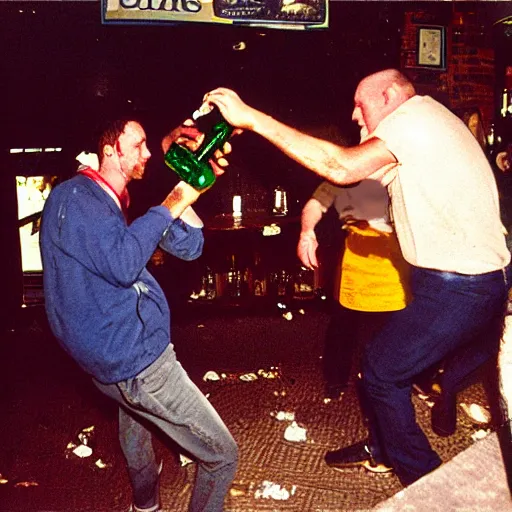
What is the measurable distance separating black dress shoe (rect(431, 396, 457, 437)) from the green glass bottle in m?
2.80

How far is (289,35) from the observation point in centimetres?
683

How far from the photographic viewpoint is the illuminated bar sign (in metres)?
4.49

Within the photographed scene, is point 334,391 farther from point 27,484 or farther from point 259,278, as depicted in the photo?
point 259,278

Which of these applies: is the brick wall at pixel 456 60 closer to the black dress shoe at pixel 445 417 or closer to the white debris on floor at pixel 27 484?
the black dress shoe at pixel 445 417

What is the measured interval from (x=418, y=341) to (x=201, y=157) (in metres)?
1.44

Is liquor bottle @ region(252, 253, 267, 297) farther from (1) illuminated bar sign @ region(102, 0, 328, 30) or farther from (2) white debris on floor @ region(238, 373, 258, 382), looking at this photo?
(1) illuminated bar sign @ region(102, 0, 328, 30)

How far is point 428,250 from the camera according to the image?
2.83 metres

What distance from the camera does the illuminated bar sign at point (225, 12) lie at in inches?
177

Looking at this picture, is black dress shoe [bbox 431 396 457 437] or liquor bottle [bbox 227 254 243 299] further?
liquor bottle [bbox 227 254 243 299]

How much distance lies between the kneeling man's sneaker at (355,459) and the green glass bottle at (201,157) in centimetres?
234

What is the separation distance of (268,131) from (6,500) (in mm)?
3007

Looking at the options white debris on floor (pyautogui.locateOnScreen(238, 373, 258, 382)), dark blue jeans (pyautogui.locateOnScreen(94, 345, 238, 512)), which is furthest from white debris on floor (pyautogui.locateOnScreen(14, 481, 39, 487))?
white debris on floor (pyautogui.locateOnScreen(238, 373, 258, 382))

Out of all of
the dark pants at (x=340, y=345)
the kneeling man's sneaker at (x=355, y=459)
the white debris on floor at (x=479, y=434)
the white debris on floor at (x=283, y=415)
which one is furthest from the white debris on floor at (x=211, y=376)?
the white debris on floor at (x=479, y=434)

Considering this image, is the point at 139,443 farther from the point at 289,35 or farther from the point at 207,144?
the point at 289,35
